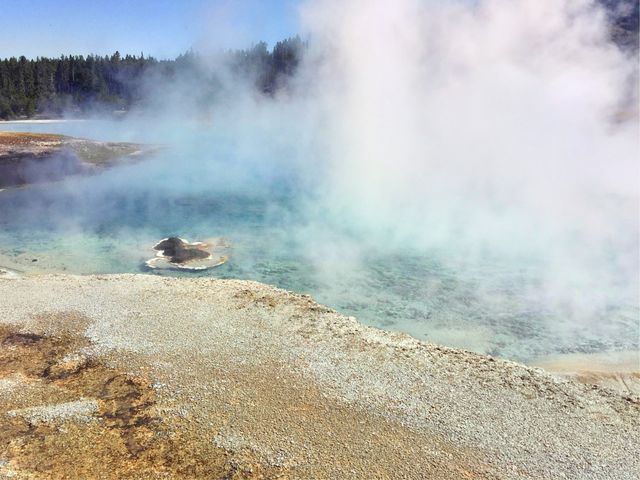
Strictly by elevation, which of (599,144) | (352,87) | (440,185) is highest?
(352,87)

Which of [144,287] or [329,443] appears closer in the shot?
[329,443]

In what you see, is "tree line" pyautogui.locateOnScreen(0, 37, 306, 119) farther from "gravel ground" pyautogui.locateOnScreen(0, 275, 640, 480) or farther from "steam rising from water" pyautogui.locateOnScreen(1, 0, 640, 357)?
"gravel ground" pyautogui.locateOnScreen(0, 275, 640, 480)

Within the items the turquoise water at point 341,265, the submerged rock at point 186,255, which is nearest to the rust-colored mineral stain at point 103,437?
the turquoise water at point 341,265

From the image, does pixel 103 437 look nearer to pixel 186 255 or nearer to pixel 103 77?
pixel 186 255

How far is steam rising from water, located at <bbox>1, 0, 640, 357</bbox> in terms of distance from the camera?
1185 centimetres

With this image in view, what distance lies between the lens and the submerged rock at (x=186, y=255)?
13.8 metres

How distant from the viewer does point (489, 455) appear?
6.62 meters

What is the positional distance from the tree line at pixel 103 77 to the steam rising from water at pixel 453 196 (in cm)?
2367

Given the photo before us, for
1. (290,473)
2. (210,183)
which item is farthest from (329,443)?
(210,183)

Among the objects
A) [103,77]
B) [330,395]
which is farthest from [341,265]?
[103,77]

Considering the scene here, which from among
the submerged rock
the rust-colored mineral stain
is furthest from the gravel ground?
the submerged rock

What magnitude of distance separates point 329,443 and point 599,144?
22.2 metres

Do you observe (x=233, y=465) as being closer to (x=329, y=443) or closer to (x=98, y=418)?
(x=329, y=443)

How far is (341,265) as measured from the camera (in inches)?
545
